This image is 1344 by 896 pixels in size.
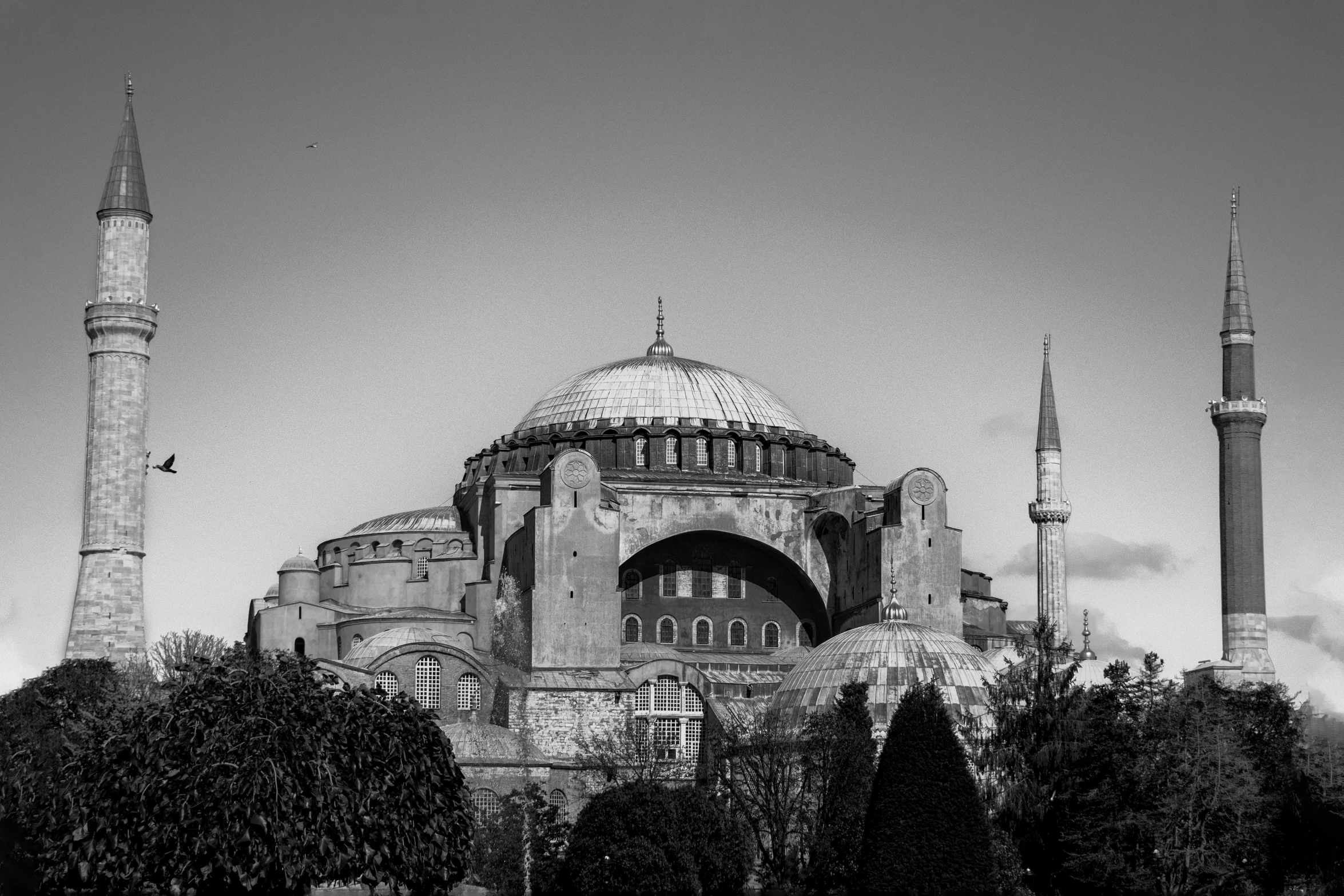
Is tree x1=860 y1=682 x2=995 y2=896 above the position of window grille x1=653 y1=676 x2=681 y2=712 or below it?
below

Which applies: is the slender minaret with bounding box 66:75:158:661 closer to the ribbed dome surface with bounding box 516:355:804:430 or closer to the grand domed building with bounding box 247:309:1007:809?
the grand domed building with bounding box 247:309:1007:809

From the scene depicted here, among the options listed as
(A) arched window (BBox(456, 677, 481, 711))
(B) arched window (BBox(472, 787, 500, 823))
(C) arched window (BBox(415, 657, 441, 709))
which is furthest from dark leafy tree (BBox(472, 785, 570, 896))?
(C) arched window (BBox(415, 657, 441, 709))

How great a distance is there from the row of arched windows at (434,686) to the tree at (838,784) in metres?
8.39

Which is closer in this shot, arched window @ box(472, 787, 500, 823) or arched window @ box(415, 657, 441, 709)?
arched window @ box(472, 787, 500, 823)

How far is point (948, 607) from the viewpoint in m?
48.6

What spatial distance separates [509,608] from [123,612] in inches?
329

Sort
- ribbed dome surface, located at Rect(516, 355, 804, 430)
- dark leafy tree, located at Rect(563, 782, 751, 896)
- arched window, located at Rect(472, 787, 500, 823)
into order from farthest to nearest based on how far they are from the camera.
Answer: ribbed dome surface, located at Rect(516, 355, 804, 430)
arched window, located at Rect(472, 787, 500, 823)
dark leafy tree, located at Rect(563, 782, 751, 896)

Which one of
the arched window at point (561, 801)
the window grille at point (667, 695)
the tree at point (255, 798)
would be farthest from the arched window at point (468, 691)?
the tree at point (255, 798)

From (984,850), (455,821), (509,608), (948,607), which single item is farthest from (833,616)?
(455,821)

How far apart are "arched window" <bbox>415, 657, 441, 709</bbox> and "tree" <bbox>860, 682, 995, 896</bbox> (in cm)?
1551

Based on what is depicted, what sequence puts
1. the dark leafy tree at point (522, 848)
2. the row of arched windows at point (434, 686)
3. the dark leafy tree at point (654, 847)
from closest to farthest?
the dark leafy tree at point (654, 847) → the dark leafy tree at point (522, 848) → the row of arched windows at point (434, 686)

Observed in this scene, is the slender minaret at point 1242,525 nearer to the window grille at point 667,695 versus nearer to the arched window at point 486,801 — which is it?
the window grille at point 667,695

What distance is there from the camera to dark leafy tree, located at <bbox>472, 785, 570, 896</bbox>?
126 feet

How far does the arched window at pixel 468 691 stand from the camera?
4641 cm
